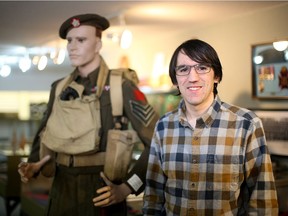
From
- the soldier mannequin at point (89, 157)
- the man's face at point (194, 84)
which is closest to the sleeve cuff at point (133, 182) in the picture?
the soldier mannequin at point (89, 157)

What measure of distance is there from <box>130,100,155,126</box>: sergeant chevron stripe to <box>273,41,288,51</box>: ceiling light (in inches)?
16.3

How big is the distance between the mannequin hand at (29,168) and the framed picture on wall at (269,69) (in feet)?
2.12

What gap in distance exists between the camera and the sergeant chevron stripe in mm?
1046

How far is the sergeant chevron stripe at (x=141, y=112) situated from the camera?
105cm

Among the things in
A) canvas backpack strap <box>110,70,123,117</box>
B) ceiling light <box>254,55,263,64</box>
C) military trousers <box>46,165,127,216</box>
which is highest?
ceiling light <box>254,55,263,64</box>

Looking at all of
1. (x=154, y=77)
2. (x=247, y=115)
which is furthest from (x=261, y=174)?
(x=154, y=77)

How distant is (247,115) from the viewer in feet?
2.56

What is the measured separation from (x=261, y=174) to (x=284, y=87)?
0.37m

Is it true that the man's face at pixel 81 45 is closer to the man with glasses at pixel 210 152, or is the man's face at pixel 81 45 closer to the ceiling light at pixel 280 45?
the man with glasses at pixel 210 152

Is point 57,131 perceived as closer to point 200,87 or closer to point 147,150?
point 147,150

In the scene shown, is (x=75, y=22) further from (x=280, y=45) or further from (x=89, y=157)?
(x=280, y=45)

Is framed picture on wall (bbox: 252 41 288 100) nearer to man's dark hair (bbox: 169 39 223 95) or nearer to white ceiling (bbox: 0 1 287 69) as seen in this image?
white ceiling (bbox: 0 1 287 69)

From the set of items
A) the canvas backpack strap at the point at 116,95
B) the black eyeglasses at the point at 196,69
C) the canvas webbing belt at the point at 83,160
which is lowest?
the canvas webbing belt at the point at 83,160

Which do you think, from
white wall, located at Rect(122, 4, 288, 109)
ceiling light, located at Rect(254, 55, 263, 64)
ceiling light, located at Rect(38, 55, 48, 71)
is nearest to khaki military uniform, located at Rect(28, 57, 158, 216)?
ceiling light, located at Rect(38, 55, 48, 71)
